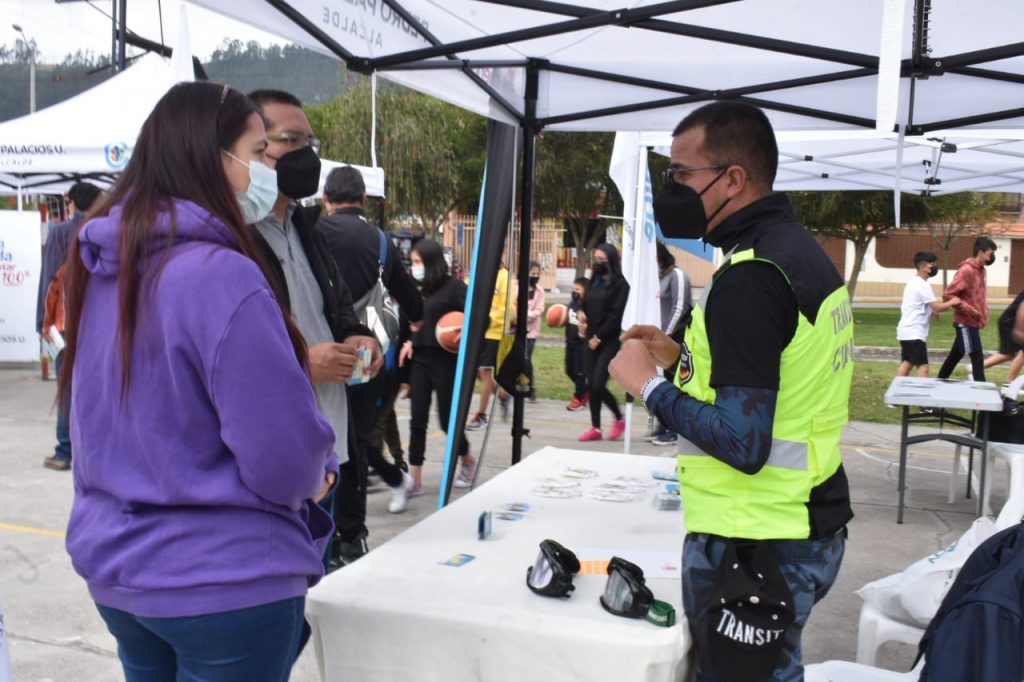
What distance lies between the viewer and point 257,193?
184cm

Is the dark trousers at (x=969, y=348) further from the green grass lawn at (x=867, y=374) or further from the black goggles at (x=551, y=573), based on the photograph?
the black goggles at (x=551, y=573)

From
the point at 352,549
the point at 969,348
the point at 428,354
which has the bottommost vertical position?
the point at 352,549

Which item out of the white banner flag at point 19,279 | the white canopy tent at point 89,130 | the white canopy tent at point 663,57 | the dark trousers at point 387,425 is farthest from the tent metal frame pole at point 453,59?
the white banner flag at point 19,279

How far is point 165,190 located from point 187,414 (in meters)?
0.40

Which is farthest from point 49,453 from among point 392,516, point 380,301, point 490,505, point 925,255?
point 925,255

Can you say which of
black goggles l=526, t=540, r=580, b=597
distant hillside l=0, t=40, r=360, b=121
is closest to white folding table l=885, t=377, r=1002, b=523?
black goggles l=526, t=540, r=580, b=597

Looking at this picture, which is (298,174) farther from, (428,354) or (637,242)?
(637,242)

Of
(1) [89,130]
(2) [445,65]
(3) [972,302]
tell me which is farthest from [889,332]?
(2) [445,65]

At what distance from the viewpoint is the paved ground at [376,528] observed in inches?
148

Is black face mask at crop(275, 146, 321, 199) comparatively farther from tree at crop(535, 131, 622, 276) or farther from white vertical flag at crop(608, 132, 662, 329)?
tree at crop(535, 131, 622, 276)

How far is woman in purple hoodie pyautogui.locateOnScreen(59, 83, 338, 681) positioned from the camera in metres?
1.48

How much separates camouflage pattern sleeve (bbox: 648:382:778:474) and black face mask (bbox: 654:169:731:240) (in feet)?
1.56

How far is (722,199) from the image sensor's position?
2064 millimetres

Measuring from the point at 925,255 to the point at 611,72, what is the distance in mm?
8663
